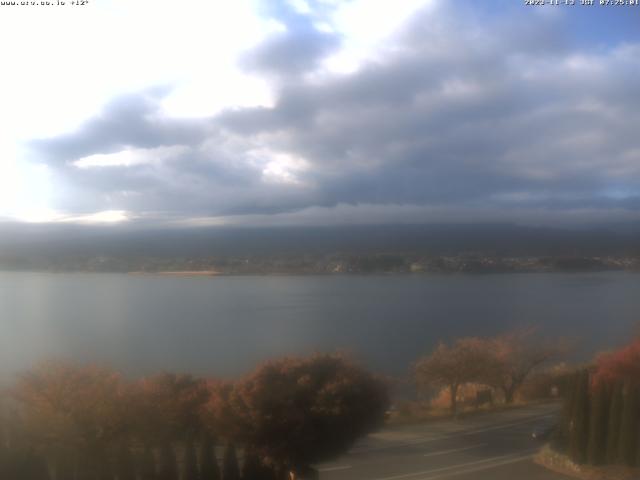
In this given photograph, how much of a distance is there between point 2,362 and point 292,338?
6752mm

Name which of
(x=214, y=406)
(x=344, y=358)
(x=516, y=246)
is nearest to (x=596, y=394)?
(x=344, y=358)

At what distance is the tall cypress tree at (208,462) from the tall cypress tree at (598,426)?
6732 mm

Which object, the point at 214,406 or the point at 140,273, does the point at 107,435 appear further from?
the point at 140,273

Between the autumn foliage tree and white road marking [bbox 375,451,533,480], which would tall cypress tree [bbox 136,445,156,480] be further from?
white road marking [bbox 375,451,533,480]

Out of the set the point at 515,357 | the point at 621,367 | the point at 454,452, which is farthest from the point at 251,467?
the point at 515,357

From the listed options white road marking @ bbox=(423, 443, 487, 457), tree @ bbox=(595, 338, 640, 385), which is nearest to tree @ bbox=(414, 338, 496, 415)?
white road marking @ bbox=(423, 443, 487, 457)

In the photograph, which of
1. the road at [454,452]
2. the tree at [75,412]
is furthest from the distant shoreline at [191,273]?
the tree at [75,412]

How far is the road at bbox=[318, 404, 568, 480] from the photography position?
11.4 metres

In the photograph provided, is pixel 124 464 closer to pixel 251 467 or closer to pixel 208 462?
pixel 208 462

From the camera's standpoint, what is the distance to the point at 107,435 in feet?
33.7

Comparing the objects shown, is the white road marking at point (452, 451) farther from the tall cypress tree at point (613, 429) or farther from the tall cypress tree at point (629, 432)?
the tall cypress tree at point (629, 432)

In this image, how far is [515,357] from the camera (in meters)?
18.2

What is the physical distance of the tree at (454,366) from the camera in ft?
54.1

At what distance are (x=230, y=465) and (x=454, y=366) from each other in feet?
26.5
